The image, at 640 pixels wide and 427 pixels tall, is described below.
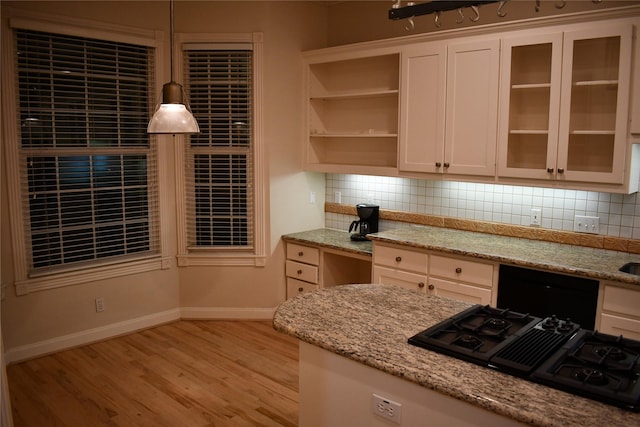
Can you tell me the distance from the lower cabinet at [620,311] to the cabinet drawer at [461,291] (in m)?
0.71

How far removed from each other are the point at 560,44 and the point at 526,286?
61.0 inches

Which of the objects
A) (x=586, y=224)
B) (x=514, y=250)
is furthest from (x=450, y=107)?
(x=586, y=224)

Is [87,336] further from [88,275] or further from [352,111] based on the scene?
[352,111]

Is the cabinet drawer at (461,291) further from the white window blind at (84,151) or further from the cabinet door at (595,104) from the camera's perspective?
the white window blind at (84,151)

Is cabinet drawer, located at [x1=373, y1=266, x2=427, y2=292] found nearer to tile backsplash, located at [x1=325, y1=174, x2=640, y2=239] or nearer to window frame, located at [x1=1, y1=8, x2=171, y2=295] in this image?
tile backsplash, located at [x1=325, y1=174, x2=640, y2=239]

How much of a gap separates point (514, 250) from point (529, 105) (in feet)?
3.26

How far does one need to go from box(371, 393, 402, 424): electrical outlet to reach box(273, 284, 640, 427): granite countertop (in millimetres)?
173

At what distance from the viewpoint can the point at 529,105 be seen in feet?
11.8

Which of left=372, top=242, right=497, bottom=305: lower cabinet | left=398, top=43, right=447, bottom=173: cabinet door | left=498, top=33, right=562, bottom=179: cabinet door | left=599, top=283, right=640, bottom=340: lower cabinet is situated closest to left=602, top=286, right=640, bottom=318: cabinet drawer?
left=599, top=283, right=640, bottom=340: lower cabinet

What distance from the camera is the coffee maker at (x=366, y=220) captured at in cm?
464

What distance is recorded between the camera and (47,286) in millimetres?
4086

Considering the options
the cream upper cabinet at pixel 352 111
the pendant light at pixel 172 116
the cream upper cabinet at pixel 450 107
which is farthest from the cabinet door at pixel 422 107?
the pendant light at pixel 172 116

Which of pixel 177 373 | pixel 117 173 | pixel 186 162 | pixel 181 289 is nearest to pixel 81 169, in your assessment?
pixel 117 173

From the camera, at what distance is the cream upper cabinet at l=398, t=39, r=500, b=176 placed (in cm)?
371
